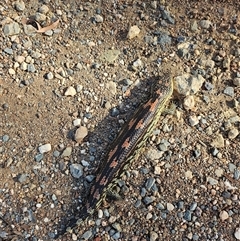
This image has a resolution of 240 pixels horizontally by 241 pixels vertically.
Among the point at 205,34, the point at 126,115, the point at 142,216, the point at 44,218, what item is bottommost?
the point at 44,218

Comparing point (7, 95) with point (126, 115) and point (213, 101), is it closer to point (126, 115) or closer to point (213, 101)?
point (126, 115)

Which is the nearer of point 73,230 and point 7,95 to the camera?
point 73,230

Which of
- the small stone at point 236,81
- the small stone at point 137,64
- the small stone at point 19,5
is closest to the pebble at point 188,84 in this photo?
the small stone at point 236,81

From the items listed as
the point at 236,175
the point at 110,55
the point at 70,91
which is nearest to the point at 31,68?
the point at 70,91

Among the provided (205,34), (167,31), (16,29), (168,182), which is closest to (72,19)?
(16,29)

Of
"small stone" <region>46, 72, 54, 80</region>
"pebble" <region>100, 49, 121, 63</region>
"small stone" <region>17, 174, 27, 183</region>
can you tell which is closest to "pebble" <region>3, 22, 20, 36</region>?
"small stone" <region>46, 72, 54, 80</region>

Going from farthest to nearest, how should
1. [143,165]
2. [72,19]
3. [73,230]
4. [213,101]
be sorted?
[72,19]
[213,101]
[143,165]
[73,230]

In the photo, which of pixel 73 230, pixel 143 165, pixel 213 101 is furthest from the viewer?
pixel 213 101

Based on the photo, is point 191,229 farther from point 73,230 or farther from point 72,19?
point 72,19

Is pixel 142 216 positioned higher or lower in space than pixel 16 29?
lower
